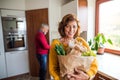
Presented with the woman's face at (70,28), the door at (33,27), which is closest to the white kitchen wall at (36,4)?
the door at (33,27)

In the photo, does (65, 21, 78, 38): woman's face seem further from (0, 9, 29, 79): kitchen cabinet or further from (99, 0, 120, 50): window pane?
(0, 9, 29, 79): kitchen cabinet

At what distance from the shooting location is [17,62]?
2.93 meters

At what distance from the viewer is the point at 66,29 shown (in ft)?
2.82

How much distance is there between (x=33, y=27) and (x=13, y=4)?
79 cm

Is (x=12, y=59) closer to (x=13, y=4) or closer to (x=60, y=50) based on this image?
(x=13, y=4)

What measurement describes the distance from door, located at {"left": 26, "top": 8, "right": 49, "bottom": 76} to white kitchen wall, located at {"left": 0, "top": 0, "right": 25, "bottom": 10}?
0.83 ft

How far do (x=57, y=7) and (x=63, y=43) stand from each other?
2.06 metres

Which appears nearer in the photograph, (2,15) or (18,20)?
(2,15)

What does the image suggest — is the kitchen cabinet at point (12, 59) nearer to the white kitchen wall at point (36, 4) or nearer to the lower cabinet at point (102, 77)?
the white kitchen wall at point (36, 4)

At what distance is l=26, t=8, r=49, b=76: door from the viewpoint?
274 cm

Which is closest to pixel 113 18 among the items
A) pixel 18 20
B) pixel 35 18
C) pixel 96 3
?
pixel 96 3

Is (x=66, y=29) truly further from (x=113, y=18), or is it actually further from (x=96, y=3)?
(x=96, y=3)

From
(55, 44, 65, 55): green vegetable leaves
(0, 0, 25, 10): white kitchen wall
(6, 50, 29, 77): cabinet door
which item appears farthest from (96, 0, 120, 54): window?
(6, 50, 29, 77): cabinet door

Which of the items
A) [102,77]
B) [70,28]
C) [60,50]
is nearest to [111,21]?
[102,77]
